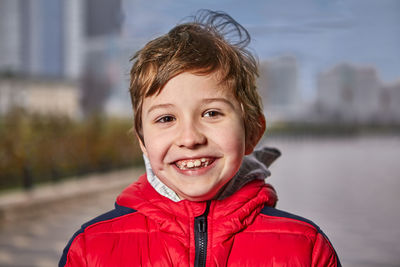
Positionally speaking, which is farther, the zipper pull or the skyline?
the skyline

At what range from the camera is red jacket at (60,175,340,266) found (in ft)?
2.13

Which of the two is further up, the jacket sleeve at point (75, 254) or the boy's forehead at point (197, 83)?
the boy's forehead at point (197, 83)

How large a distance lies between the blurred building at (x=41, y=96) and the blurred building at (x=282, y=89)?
6.72ft

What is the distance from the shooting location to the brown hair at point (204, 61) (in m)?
0.65

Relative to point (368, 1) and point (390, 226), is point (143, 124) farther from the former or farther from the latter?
point (390, 226)

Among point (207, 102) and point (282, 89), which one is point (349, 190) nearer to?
point (282, 89)

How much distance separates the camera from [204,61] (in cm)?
64

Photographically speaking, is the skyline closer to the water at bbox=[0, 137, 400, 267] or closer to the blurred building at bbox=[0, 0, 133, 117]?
the water at bbox=[0, 137, 400, 267]

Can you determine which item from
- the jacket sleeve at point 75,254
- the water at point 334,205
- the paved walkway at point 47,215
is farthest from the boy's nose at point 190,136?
the paved walkway at point 47,215

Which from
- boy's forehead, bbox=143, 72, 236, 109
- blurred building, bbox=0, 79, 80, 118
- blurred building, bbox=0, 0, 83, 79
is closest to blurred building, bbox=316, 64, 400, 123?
boy's forehead, bbox=143, 72, 236, 109

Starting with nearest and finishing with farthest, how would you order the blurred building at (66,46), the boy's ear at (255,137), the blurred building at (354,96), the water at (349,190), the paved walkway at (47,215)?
the boy's ear at (255,137), the water at (349,190), the paved walkway at (47,215), the blurred building at (354,96), the blurred building at (66,46)

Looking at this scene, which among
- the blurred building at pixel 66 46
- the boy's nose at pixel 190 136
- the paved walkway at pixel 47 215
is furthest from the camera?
the blurred building at pixel 66 46

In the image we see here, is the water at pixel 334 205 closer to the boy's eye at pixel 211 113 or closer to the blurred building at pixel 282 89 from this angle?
the blurred building at pixel 282 89

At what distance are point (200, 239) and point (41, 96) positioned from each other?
3.73 meters
